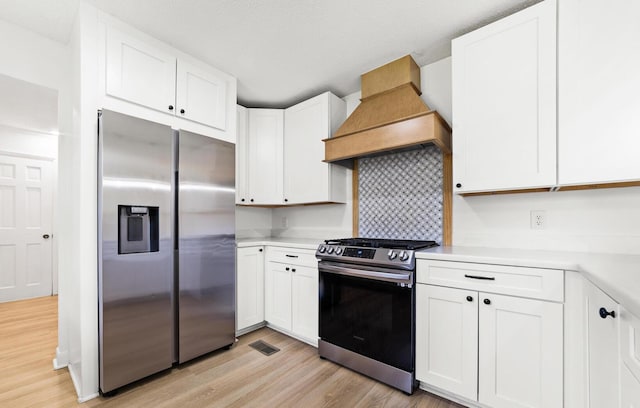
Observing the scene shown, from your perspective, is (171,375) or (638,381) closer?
(638,381)

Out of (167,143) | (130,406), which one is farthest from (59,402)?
(167,143)

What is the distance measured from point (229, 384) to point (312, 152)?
2.08 m

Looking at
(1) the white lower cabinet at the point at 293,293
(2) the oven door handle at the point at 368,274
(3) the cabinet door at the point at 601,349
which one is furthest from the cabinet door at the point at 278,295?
(3) the cabinet door at the point at 601,349

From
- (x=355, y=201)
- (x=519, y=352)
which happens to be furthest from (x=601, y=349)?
(x=355, y=201)

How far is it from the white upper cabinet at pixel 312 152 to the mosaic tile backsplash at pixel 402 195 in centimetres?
31

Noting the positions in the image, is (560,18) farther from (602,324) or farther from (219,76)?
(219,76)

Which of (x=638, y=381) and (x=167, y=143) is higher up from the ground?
(x=167, y=143)

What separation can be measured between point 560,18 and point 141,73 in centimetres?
266

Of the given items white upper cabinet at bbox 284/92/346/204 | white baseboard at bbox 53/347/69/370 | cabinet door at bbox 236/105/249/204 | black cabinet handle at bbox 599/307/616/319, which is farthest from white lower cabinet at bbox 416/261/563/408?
white baseboard at bbox 53/347/69/370

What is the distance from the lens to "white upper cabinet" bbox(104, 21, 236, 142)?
192 centimetres

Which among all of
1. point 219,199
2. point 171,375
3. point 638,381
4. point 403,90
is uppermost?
point 403,90

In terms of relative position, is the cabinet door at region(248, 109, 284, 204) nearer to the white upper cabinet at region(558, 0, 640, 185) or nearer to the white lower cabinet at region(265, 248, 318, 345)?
the white lower cabinet at region(265, 248, 318, 345)

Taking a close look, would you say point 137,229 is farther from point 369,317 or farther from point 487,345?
point 487,345

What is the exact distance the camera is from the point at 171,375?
2.09 meters
